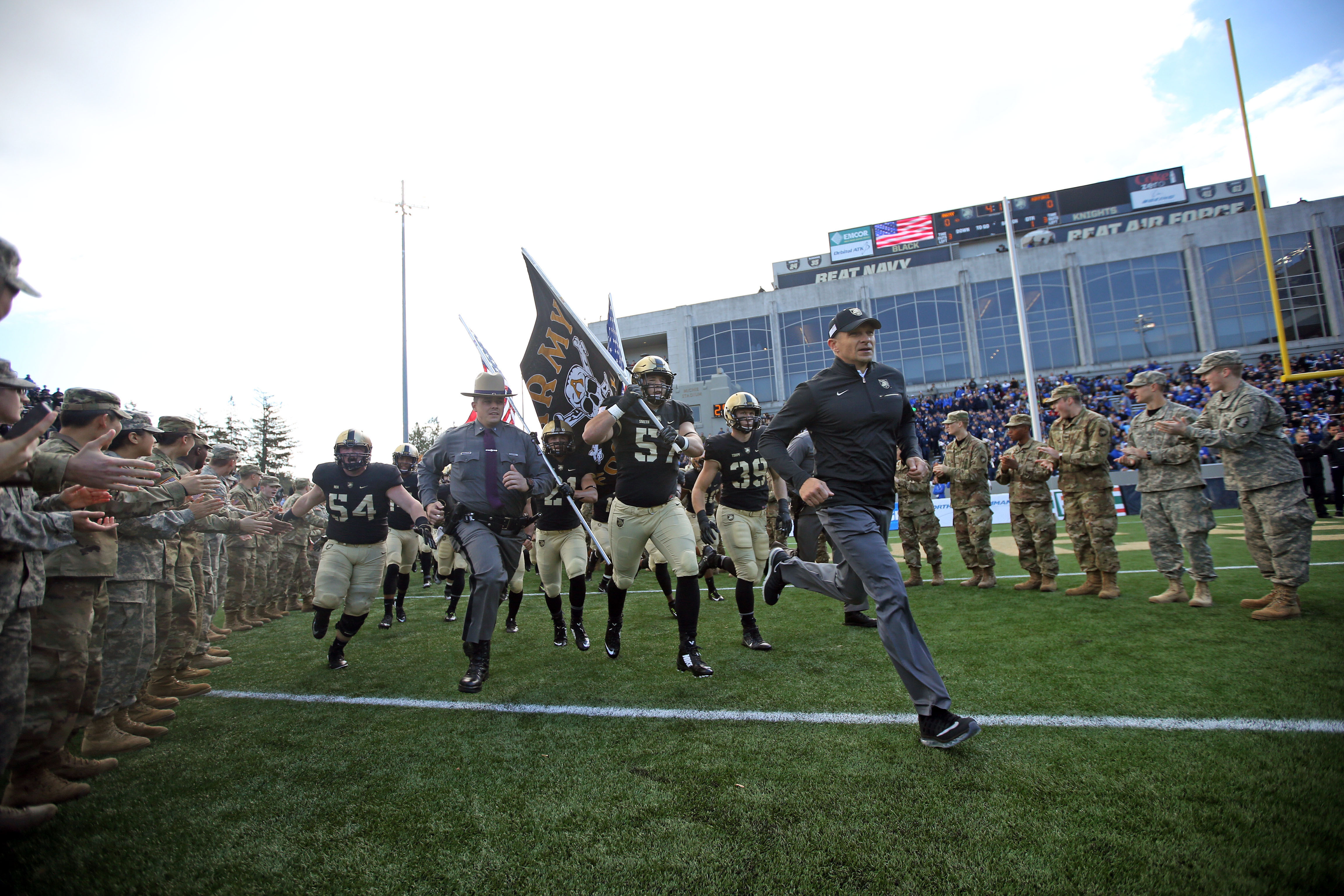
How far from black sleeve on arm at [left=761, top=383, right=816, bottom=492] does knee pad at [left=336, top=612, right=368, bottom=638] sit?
14.3 feet

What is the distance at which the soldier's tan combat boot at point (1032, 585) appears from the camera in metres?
8.24

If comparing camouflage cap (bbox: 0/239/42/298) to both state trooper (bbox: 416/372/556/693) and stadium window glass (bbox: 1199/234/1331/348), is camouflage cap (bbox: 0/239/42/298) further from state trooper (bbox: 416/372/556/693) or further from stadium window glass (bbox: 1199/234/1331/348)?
stadium window glass (bbox: 1199/234/1331/348)

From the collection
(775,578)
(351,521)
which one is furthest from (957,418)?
(351,521)

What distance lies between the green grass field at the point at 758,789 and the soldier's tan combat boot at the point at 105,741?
0.53 feet

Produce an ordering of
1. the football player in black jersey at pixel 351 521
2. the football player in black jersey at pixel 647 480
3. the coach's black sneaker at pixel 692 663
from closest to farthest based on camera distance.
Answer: the coach's black sneaker at pixel 692 663
the football player in black jersey at pixel 647 480
the football player in black jersey at pixel 351 521

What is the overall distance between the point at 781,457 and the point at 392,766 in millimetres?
2908

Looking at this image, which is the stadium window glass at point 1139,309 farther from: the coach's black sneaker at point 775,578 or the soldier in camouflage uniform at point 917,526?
the coach's black sneaker at point 775,578

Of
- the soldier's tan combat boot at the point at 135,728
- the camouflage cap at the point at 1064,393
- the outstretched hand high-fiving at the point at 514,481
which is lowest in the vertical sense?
the soldier's tan combat boot at the point at 135,728

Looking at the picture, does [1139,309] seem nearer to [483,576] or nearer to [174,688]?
[483,576]

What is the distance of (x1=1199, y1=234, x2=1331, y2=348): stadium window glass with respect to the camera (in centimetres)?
4381

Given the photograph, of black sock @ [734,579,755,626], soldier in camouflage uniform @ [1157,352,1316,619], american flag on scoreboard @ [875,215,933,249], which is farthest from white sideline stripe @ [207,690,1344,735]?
american flag on scoreboard @ [875,215,933,249]

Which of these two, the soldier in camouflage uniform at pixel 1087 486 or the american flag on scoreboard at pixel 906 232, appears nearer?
the soldier in camouflage uniform at pixel 1087 486

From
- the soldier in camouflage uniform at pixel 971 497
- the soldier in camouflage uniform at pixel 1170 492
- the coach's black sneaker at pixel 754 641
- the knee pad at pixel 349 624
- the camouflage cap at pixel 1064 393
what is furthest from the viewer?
the soldier in camouflage uniform at pixel 971 497

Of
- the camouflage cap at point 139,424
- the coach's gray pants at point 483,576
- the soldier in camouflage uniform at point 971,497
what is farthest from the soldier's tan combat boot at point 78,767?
the soldier in camouflage uniform at point 971,497
